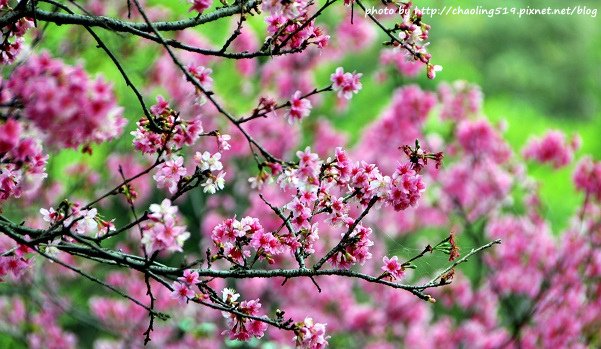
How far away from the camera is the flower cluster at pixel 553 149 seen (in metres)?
5.75

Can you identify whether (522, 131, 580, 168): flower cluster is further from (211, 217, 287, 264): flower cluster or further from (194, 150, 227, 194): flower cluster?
(194, 150, 227, 194): flower cluster

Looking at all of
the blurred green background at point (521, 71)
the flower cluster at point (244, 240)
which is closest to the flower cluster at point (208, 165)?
the flower cluster at point (244, 240)

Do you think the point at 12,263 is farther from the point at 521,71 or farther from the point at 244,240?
the point at 521,71

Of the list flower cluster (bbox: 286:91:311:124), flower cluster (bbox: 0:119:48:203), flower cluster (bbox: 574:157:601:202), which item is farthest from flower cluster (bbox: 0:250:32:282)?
flower cluster (bbox: 574:157:601:202)

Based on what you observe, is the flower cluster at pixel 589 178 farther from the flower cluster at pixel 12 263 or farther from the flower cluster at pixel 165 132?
the flower cluster at pixel 12 263

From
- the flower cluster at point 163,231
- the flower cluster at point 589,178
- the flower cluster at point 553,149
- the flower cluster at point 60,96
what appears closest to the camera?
the flower cluster at point 60,96

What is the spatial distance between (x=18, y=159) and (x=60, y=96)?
0.38 meters

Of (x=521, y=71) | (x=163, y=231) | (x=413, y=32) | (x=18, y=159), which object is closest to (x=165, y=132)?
(x=163, y=231)

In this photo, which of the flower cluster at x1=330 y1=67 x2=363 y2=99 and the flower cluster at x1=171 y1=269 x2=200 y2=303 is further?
the flower cluster at x1=330 y1=67 x2=363 y2=99

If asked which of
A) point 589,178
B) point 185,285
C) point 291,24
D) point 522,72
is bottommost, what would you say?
point 185,285

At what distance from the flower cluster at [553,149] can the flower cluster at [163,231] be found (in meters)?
4.79

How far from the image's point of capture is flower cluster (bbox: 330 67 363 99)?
210cm

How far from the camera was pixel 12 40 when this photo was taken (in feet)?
7.26

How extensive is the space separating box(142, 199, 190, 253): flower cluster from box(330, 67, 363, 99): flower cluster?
692 mm
